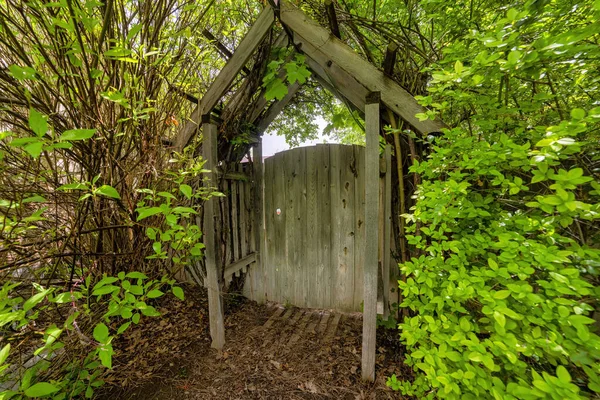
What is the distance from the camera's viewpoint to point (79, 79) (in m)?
1.20

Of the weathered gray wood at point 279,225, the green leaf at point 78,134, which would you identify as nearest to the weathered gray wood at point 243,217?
the weathered gray wood at point 279,225

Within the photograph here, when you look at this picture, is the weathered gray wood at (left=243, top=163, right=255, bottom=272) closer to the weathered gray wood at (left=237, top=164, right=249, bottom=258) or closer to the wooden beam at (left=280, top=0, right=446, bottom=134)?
the weathered gray wood at (left=237, top=164, right=249, bottom=258)

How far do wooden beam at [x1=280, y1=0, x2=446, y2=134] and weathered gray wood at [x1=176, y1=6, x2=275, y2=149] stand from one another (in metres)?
0.15

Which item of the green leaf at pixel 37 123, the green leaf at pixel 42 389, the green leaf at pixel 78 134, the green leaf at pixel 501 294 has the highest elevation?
the green leaf at pixel 37 123

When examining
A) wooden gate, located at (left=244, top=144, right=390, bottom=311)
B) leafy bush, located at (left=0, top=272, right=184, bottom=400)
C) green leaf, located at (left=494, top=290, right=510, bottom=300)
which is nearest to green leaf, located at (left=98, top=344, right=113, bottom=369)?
leafy bush, located at (left=0, top=272, right=184, bottom=400)

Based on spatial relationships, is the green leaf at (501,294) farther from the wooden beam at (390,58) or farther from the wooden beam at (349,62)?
the wooden beam at (390,58)

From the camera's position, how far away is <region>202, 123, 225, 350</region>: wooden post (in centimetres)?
202

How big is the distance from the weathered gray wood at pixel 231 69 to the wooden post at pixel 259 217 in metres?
0.90

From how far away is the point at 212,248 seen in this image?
205cm

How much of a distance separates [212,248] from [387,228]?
1.60 metres

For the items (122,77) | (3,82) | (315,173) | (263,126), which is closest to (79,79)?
(122,77)

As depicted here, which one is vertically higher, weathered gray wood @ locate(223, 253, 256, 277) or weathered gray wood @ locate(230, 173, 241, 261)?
weathered gray wood @ locate(230, 173, 241, 261)

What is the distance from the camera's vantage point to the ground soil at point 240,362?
1.66 metres

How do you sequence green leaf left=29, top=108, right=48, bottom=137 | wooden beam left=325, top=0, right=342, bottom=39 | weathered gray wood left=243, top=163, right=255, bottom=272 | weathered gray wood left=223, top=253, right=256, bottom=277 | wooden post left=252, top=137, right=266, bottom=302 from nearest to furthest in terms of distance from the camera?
green leaf left=29, top=108, right=48, bottom=137 < wooden beam left=325, top=0, right=342, bottom=39 < weathered gray wood left=223, top=253, right=256, bottom=277 < weathered gray wood left=243, top=163, right=255, bottom=272 < wooden post left=252, top=137, right=266, bottom=302
